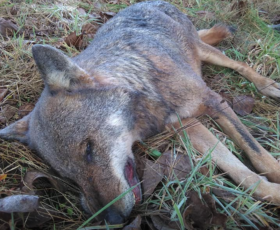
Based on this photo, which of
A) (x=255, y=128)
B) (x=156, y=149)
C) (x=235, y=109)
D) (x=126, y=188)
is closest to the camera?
(x=126, y=188)

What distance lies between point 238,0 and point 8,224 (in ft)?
15.8

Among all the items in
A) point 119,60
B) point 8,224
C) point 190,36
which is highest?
point 119,60

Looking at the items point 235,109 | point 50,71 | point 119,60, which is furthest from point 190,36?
point 50,71

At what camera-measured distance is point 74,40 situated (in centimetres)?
386

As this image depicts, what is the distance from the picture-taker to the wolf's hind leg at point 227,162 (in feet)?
7.06

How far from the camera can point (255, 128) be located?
2.78 meters

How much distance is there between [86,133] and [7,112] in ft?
4.39

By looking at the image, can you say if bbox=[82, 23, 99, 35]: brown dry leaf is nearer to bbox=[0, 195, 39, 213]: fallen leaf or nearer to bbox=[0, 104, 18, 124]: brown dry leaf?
bbox=[0, 104, 18, 124]: brown dry leaf

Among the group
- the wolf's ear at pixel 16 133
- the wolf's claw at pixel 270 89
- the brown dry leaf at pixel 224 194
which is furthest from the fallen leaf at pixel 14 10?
the brown dry leaf at pixel 224 194

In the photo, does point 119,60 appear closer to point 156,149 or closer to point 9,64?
point 156,149

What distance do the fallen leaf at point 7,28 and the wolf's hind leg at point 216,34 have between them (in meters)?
2.92

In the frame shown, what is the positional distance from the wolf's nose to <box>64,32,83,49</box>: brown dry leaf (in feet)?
8.97

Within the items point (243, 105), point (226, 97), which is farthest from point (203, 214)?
point (226, 97)

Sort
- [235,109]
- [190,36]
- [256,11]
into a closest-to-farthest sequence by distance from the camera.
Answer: [235,109] → [190,36] → [256,11]
